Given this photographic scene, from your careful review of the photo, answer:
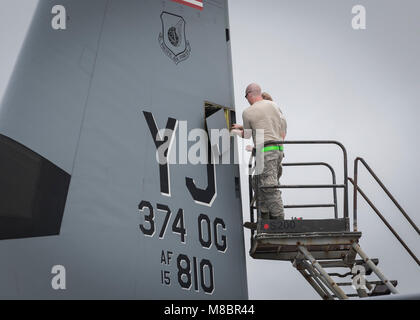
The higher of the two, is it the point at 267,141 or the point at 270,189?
the point at 267,141

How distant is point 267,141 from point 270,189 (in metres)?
0.51

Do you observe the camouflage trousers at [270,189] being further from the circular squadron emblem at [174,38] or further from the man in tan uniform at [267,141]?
the circular squadron emblem at [174,38]

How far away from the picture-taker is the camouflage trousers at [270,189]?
7605 millimetres

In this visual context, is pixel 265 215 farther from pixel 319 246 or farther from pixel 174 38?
pixel 174 38

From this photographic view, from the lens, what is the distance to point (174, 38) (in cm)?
774

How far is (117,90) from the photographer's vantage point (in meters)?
6.88

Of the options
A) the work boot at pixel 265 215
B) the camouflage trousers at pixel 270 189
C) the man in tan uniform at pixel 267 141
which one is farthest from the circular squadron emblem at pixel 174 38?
the work boot at pixel 265 215

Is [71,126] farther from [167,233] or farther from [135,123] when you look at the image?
[167,233]

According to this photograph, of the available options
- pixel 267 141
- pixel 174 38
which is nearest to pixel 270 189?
pixel 267 141

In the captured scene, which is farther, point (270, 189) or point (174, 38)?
point (174, 38)

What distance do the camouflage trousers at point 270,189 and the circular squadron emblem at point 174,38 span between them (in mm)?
1400

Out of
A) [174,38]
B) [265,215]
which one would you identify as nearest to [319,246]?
[265,215]
